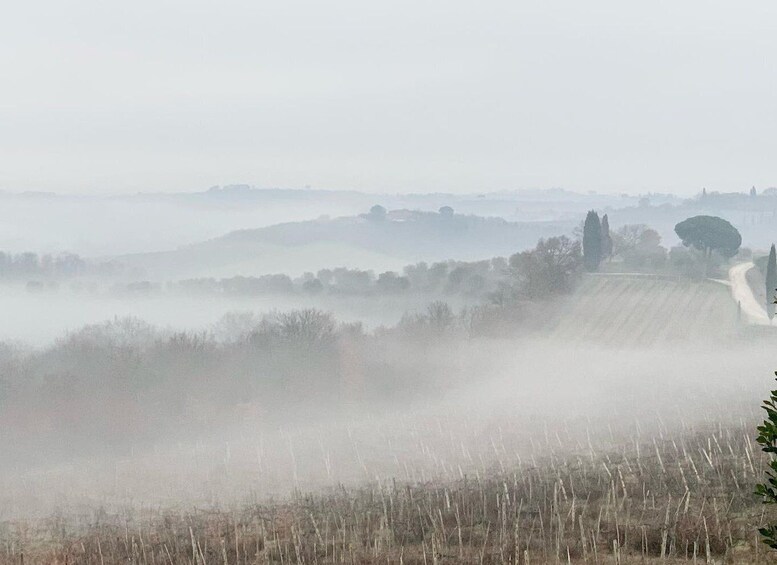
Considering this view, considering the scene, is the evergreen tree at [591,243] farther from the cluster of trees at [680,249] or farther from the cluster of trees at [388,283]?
the cluster of trees at [388,283]

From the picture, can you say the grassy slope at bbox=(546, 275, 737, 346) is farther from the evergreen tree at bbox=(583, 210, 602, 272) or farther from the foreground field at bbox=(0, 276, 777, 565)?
the evergreen tree at bbox=(583, 210, 602, 272)

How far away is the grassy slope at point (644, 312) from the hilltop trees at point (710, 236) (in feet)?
45.7

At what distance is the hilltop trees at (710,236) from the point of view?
109375 mm

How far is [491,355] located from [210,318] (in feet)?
248

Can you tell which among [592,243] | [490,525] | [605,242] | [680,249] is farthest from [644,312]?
[490,525]

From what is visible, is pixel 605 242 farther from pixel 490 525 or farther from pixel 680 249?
pixel 490 525

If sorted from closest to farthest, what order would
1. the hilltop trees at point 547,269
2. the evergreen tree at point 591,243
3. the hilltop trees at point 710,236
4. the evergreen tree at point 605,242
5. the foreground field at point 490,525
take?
the foreground field at point 490,525
the hilltop trees at point 547,269
the evergreen tree at point 591,243
the hilltop trees at point 710,236
the evergreen tree at point 605,242

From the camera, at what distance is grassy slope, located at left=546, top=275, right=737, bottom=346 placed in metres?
81.6

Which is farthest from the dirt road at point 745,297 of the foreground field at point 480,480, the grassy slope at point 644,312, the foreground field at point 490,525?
the foreground field at point 490,525

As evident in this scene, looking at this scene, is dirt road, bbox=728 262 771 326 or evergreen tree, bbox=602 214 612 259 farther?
evergreen tree, bbox=602 214 612 259

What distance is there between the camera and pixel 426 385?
262 ft

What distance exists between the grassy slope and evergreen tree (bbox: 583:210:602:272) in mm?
6020

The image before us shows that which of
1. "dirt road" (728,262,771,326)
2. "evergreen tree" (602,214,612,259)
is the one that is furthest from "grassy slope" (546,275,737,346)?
"evergreen tree" (602,214,612,259)

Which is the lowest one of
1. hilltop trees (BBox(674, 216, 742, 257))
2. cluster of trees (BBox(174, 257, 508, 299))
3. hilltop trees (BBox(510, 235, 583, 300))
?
cluster of trees (BBox(174, 257, 508, 299))
